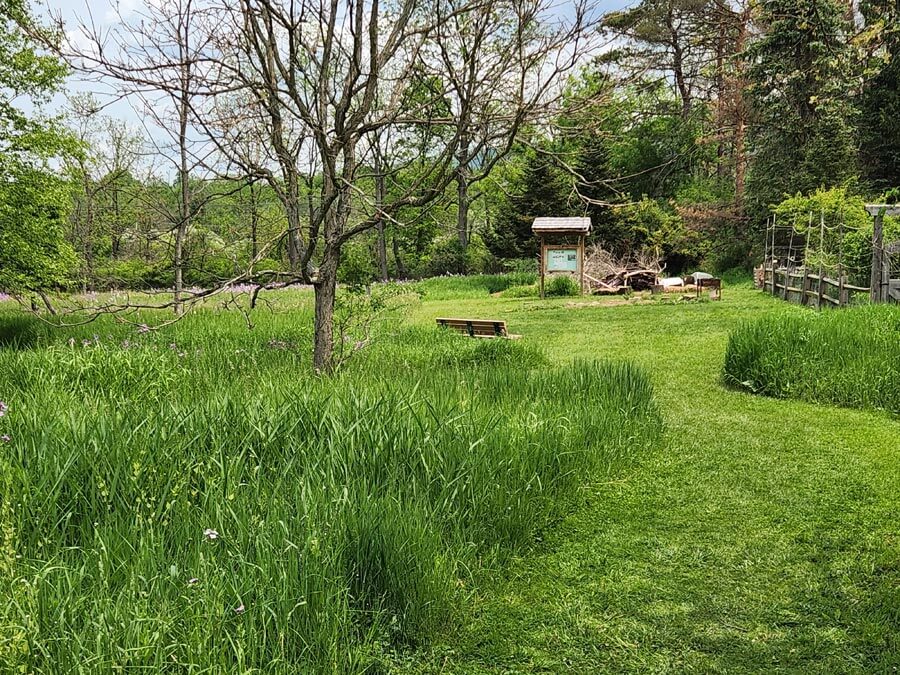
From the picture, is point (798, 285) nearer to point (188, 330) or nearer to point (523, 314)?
point (523, 314)

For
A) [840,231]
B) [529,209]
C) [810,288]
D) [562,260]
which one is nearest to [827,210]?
[810,288]

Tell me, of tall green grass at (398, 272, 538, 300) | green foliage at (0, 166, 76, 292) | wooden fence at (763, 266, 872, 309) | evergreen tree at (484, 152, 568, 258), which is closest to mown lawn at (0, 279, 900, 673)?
green foliage at (0, 166, 76, 292)

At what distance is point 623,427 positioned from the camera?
502 cm

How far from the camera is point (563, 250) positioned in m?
20.4

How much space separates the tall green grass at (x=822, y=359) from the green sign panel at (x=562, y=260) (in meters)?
13.1

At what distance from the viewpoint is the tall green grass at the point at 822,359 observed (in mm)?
6152

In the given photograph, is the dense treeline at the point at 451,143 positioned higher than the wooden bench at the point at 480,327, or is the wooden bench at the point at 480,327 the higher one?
the dense treeline at the point at 451,143

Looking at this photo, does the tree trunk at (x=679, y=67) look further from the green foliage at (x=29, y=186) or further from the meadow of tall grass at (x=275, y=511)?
the meadow of tall grass at (x=275, y=511)

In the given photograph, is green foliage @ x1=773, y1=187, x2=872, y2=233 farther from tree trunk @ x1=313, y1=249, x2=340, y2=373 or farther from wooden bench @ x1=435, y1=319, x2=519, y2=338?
tree trunk @ x1=313, y1=249, x2=340, y2=373

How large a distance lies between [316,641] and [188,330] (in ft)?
25.5

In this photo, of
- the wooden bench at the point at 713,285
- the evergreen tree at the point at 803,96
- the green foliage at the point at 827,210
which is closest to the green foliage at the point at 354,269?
the green foliage at the point at 827,210

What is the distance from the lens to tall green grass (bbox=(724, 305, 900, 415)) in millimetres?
6152

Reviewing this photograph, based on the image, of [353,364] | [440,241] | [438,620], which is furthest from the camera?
[440,241]

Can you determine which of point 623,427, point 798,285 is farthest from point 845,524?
point 798,285
